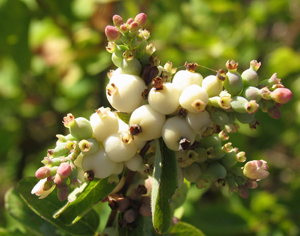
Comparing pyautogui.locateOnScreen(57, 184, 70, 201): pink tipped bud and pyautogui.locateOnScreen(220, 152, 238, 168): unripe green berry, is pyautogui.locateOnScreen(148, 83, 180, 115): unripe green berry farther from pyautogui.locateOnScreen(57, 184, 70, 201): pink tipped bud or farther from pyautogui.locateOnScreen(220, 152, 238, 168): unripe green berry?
pyautogui.locateOnScreen(57, 184, 70, 201): pink tipped bud

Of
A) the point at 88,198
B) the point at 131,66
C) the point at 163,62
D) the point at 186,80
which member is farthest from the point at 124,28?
the point at 163,62

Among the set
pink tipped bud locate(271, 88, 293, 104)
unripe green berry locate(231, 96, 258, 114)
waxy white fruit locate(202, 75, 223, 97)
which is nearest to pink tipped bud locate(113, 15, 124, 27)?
waxy white fruit locate(202, 75, 223, 97)

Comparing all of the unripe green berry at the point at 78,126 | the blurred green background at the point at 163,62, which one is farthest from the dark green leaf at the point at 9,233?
the blurred green background at the point at 163,62

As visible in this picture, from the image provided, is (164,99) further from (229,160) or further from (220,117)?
(229,160)

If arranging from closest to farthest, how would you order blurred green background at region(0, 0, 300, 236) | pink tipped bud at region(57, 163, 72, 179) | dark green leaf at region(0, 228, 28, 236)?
pink tipped bud at region(57, 163, 72, 179), dark green leaf at region(0, 228, 28, 236), blurred green background at region(0, 0, 300, 236)

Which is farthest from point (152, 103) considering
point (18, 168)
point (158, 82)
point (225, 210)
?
point (18, 168)

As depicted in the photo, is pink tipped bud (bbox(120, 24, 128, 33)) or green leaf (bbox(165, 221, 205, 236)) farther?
green leaf (bbox(165, 221, 205, 236))
